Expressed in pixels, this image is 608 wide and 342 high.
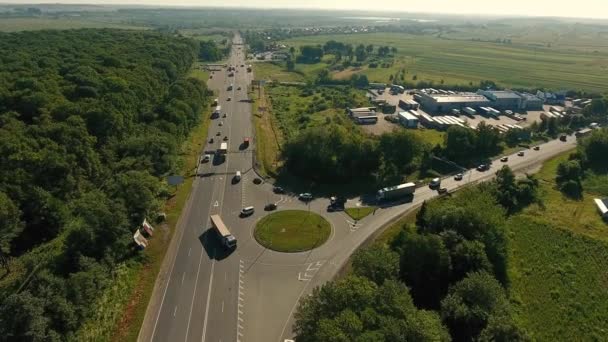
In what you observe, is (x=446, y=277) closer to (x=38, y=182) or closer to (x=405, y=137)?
(x=405, y=137)

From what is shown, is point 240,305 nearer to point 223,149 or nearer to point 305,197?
point 305,197

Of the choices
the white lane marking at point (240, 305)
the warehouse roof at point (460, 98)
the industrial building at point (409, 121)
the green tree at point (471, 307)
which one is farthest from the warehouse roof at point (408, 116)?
the white lane marking at point (240, 305)

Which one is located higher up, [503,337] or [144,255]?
[503,337]

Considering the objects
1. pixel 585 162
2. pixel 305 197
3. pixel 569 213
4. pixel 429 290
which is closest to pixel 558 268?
pixel 569 213

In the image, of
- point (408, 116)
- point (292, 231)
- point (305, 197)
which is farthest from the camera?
point (408, 116)

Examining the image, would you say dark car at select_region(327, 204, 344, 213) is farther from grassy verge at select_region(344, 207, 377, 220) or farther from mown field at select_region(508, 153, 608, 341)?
mown field at select_region(508, 153, 608, 341)

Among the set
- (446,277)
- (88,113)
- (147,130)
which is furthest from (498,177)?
(88,113)
